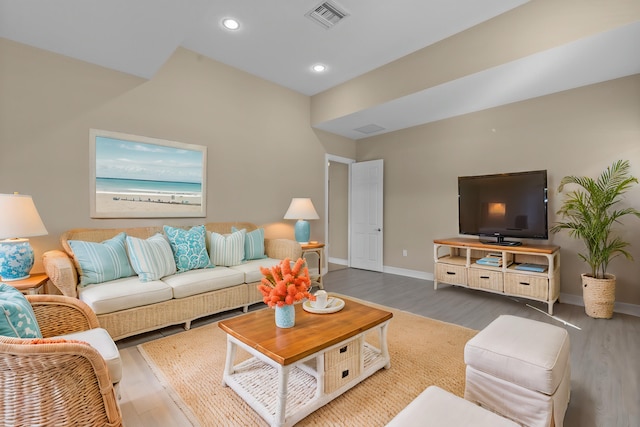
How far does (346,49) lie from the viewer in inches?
137

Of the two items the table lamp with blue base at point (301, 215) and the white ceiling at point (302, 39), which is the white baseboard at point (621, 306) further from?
the table lamp with blue base at point (301, 215)

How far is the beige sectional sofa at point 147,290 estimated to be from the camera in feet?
7.65

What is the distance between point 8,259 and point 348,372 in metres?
2.65

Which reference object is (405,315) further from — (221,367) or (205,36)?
(205,36)

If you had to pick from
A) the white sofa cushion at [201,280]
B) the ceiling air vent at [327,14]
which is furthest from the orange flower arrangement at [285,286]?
the ceiling air vent at [327,14]

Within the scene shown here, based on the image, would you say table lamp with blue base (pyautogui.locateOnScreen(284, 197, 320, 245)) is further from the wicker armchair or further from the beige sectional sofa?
the wicker armchair

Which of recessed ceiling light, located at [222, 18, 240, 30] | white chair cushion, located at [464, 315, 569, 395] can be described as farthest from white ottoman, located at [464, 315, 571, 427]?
recessed ceiling light, located at [222, 18, 240, 30]

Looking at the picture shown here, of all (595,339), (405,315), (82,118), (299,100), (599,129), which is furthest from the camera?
(299,100)

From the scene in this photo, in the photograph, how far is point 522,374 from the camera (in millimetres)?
1417

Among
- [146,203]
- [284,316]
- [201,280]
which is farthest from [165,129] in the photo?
[284,316]

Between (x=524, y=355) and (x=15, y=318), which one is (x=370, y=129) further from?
(x=15, y=318)

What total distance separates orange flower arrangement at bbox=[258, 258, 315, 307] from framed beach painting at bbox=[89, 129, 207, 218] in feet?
7.11

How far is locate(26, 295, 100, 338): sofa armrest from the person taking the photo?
1.62 metres

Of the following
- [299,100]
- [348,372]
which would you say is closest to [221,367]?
[348,372]
